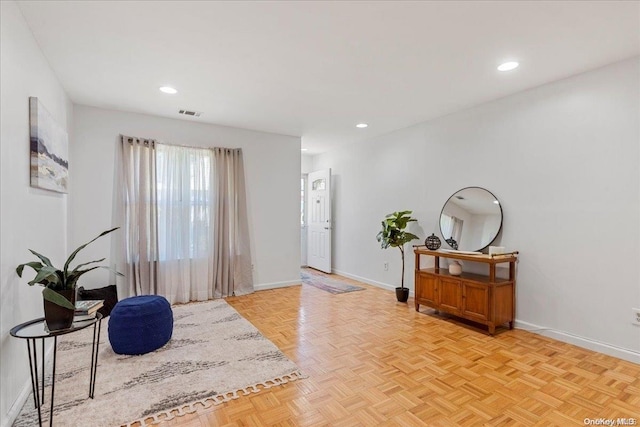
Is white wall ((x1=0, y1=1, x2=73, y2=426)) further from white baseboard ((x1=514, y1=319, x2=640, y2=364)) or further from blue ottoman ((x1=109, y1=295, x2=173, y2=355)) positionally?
white baseboard ((x1=514, y1=319, x2=640, y2=364))

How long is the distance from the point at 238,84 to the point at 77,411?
2.97m

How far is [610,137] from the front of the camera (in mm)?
2771

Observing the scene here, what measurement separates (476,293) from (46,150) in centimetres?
417

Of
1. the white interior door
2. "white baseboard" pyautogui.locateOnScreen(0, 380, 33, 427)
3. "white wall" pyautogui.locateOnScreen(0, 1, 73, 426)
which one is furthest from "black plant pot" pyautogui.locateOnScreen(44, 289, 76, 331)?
the white interior door

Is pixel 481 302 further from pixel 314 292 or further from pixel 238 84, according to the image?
pixel 238 84

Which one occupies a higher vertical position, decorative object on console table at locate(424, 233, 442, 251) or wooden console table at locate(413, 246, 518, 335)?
decorative object on console table at locate(424, 233, 442, 251)

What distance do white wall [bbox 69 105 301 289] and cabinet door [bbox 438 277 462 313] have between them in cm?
253

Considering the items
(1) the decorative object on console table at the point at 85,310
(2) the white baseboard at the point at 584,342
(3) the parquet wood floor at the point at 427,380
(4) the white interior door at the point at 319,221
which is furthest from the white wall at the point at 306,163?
(1) the decorative object on console table at the point at 85,310

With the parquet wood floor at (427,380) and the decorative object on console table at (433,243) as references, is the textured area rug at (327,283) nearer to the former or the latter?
the parquet wood floor at (427,380)

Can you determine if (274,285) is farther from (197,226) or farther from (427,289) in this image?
(427,289)

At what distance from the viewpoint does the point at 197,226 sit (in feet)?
14.8

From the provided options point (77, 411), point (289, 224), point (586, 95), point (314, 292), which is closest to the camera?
point (77, 411)

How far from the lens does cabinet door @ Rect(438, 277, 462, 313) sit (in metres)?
3.51

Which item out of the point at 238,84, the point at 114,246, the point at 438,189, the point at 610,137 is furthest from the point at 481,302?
the point at 114,246
